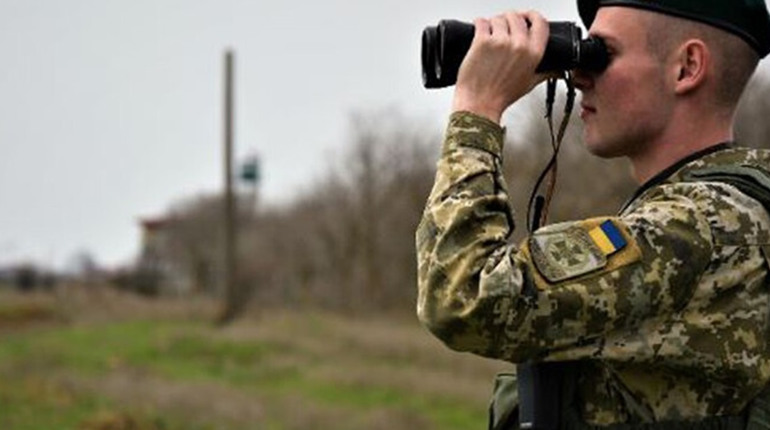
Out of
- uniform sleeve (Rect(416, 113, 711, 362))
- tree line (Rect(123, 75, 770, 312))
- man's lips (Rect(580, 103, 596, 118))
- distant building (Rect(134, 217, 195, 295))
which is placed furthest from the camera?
distant building (Rect(134, 217, 195, 295))

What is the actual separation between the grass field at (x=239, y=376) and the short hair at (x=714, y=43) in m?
7.72

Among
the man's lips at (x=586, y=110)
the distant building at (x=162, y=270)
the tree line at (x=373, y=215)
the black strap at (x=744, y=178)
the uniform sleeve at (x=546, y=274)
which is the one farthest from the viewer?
the distant building at (x=162, y=270)

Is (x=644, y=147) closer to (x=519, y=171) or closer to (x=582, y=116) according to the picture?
(x=582, y=116)

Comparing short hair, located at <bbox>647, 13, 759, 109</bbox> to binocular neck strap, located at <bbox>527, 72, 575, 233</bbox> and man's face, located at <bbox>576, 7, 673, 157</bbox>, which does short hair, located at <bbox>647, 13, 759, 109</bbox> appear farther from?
binocular neck strap, located at <bbox>527, 72, 575, 233</bbox>

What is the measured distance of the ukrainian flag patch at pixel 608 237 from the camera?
1.50m

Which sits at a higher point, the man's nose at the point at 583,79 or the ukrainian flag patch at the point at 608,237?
the man's nose at the point at 583,79

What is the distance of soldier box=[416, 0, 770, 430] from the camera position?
150 cm

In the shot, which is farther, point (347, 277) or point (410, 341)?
point (347, 277)

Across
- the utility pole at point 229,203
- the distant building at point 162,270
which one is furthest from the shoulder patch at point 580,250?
the distant building at point 162,270

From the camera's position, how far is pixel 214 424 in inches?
362

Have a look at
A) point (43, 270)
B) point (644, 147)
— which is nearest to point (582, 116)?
point (644, 147)

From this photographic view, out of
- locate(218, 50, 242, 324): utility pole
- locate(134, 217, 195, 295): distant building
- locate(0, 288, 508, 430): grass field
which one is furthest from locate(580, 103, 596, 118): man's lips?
locate(134, 217, 195, 295): distant building

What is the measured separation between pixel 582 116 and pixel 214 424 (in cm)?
780

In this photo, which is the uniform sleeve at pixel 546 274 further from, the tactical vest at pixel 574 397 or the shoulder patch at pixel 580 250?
the tactical vest at pixel 574 397
